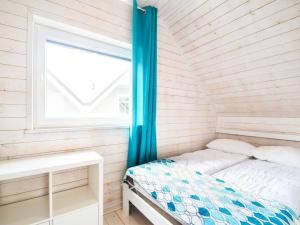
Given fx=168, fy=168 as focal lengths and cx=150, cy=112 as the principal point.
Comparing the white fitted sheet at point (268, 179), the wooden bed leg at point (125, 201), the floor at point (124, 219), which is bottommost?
the floor at point (124, 219)

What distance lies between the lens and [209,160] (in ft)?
6.33

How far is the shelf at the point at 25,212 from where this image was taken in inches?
43.9

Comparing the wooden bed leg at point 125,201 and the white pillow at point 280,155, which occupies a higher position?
the white pillow at point 280,155

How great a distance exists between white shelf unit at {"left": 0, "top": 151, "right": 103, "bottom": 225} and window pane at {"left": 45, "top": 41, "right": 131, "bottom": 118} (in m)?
0.45

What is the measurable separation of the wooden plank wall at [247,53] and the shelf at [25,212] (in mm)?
2211

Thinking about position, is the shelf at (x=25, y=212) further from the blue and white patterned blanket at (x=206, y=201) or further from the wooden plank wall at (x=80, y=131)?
the blue and white patterned blanket at (x=206, y=201)

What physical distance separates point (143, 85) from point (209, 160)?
1.14 metres

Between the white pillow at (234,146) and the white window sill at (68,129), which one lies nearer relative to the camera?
the white window sill at (68,129)

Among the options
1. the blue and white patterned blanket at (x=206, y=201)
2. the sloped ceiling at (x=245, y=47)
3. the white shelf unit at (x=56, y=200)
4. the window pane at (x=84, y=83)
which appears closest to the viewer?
the blue and white patterned blanket at (x=206, y=201)

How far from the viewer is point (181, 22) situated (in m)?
1.95

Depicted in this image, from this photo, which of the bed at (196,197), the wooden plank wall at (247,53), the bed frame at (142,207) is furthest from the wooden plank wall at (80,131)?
the bed at (196,197)

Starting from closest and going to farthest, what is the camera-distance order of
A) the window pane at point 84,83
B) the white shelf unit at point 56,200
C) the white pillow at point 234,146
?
1. the white shelf unit at point 56,200
2. the window pane at point 84,83
3. the white pillow at point 234,146

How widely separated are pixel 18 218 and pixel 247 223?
1443mm

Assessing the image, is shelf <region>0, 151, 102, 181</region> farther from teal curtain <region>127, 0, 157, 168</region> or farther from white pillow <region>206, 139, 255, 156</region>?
white pillow <region>206, 139, 255, 156</region>
